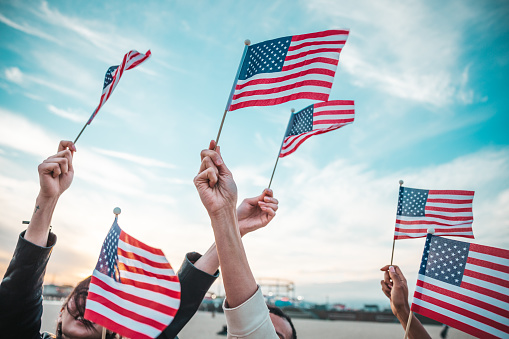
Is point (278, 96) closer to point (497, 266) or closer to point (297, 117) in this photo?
point (297, 117)

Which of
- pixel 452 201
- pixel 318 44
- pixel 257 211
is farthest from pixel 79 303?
pixel 452 201

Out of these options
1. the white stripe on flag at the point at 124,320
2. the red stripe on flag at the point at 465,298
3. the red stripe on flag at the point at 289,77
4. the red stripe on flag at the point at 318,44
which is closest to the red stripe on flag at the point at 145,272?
the white stripe on flag at the point at 124,320

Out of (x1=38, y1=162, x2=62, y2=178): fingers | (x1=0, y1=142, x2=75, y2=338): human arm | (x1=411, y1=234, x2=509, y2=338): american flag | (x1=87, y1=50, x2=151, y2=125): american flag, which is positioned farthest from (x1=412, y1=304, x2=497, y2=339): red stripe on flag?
(x1=87, y1=50, x2=151, y2=125): american flag

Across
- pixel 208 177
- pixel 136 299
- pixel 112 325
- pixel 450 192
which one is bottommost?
pixel 112 325

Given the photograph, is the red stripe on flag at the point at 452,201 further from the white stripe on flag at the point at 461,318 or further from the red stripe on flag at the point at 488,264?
the white stripe on flag at the point at 461,318

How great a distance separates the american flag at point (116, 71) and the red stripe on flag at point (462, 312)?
437cm

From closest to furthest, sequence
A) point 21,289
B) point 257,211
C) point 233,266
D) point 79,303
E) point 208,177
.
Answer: point 233,266, point 208,177, point 21,289, point 79,303, point 257,211

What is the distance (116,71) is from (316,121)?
3.18 m

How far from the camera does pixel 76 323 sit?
3.45 meters

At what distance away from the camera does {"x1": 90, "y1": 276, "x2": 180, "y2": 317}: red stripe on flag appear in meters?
2.82

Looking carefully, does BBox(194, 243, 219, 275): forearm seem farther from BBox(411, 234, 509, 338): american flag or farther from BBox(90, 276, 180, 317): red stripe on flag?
BBox(411, 234, 509, 338): american flag

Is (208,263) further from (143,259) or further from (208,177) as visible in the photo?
(208,177)

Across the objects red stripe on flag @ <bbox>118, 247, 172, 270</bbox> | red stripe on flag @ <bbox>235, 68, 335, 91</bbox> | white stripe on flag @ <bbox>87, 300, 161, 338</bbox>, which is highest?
red stripe on flag @ <bbox>235, 68, 335, 91</bbox>

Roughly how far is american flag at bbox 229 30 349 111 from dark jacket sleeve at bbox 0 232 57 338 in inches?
111
